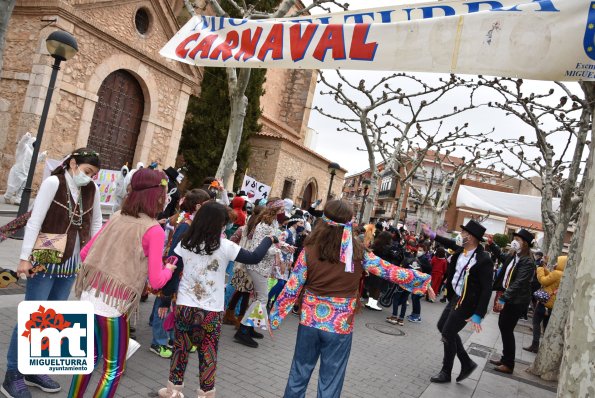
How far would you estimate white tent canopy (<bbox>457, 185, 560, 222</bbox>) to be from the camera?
1047 cm

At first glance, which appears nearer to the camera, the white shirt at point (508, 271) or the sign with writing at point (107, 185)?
the white shirt at point (508, 271)

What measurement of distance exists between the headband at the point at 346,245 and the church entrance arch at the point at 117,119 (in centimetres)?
1206

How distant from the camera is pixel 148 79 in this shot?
14.6 metres

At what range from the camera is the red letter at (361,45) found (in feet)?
8.66

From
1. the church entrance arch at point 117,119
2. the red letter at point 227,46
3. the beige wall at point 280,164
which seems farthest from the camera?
the beige wall at point 280,164

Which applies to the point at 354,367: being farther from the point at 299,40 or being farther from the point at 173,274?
the point at 299,40

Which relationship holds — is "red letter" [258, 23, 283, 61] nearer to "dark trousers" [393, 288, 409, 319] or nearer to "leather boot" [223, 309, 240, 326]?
"leather boot" [223, 309, 240, 326]

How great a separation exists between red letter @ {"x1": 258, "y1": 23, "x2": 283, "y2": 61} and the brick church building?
1073 cm

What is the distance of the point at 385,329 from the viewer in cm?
820

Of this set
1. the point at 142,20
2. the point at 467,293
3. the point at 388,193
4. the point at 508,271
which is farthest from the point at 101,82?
the point at 388,193

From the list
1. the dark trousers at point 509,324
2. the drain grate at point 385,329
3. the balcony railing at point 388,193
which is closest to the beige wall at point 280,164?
the drain grate at point 385,329

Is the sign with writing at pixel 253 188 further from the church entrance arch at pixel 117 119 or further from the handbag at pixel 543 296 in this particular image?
the handbag at pixel 543 296

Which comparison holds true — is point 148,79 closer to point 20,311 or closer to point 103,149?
point 103,149

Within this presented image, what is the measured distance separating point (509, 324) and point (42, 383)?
5.64 metres
